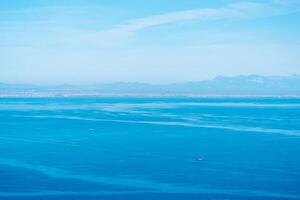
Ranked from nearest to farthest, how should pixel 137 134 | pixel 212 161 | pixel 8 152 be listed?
1. pixel 212 161
2. pixel 8 152
3. pixel 137 134

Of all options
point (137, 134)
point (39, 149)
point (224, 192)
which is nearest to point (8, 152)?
point (39, 149)

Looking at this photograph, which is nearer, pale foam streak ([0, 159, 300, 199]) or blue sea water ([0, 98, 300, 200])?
pale foam streak ([0, 159, 300, 199])

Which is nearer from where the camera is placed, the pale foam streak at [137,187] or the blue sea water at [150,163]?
the pale foam streak at [137,187]

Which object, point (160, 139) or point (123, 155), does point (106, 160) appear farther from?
point (160, 139)

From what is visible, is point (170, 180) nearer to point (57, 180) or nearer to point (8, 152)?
point (57, 180)

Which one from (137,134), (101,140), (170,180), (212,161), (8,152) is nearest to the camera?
(170,180)

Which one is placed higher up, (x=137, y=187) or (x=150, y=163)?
(x=150, y=163)

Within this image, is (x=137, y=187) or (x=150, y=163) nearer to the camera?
(x=137, y=187)

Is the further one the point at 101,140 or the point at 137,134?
the point at 137,134

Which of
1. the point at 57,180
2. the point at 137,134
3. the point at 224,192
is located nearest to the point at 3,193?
the point at 57,180
